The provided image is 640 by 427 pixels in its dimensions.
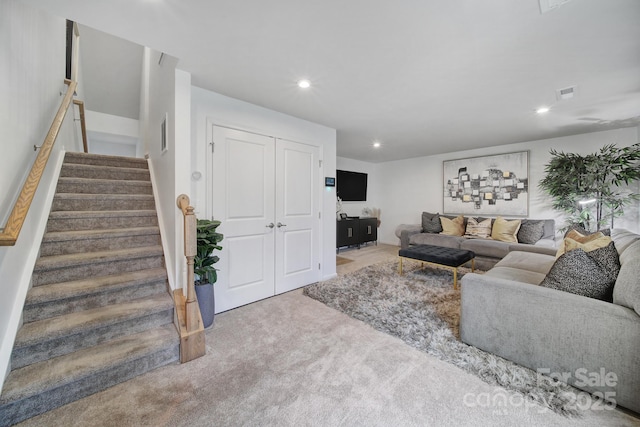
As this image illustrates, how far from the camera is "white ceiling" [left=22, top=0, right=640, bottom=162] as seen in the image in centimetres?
137

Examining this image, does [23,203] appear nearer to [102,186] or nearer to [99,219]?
[99,219]

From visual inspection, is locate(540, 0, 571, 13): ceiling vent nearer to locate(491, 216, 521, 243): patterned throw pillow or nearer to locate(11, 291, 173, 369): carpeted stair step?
locate(11, 291, 173, 369): carpeted stair step

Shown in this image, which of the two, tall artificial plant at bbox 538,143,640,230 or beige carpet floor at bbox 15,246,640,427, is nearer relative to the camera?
beige carpet floor at bbox 15,246,640,427

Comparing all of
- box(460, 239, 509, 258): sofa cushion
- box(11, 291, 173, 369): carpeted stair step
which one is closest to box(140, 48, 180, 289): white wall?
box(11, 291, 173, 369): carpeted stair step

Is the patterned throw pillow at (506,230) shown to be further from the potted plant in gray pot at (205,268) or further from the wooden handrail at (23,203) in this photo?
the wooden handrail at (23,203)

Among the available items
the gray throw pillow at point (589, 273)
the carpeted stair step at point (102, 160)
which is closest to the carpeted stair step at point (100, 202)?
the carpeted stair step at point (102, 160)

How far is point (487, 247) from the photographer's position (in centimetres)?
395

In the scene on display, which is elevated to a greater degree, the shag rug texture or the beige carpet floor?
the shag rug texture

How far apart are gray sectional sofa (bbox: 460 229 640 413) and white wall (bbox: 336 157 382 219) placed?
4.32 metres

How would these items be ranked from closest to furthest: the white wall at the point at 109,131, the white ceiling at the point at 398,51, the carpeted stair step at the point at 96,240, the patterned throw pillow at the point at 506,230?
the white ceiling at the point at 398,51 < the carpeted stair step at the point at 96,240 < the patterned throw pillow at the point at 506,230 < the white wall at the point at 109,131

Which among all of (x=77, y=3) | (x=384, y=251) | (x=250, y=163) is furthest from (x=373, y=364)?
(x=384, y=251)

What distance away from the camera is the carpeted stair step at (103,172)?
2.77 meters

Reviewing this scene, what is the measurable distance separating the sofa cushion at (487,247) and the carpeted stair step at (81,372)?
442 centimetres

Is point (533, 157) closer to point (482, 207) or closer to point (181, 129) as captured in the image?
point (482, 207)
